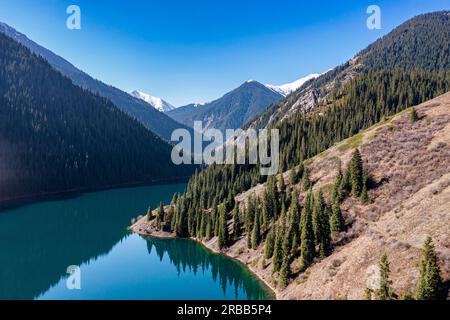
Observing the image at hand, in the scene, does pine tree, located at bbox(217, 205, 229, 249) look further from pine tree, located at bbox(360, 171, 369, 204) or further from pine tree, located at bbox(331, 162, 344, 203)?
pine tree, located at bbox(360, 171, 369, 204)

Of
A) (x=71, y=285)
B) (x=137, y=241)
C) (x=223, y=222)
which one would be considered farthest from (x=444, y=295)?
(x=137, y=241)

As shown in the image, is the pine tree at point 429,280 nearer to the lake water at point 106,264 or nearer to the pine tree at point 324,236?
the pine tree at point 324,236

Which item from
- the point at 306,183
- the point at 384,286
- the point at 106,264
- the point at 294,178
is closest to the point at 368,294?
the point at 384,286

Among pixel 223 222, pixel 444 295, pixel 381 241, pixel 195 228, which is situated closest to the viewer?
pixel 444 295

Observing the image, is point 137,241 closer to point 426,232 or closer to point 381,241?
point 381,241

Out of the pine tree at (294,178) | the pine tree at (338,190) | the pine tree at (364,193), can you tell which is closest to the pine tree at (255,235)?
the pine tree at (338,190)
